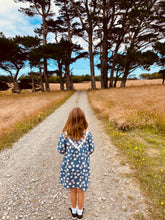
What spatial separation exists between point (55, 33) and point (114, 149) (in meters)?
30.1

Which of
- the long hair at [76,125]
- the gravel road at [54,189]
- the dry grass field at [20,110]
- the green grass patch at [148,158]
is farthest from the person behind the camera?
the dry grass field at [20,110]

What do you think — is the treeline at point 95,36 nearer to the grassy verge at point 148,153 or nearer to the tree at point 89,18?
the tree at point 89,18

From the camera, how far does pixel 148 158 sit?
377cm

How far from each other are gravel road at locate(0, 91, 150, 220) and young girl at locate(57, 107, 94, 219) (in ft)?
1.73

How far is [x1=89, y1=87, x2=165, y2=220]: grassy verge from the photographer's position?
259 cm

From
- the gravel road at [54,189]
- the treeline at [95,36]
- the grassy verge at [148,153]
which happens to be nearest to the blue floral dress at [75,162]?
the gravel road at [54,189]

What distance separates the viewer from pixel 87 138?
2.34m

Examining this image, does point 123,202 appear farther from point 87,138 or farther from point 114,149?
point 114,149

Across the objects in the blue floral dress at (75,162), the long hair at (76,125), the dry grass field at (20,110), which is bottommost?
the dry grass field at (20,110)

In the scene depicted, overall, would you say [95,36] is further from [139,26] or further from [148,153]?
[148,153]

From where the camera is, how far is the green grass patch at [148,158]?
2565 millimetres

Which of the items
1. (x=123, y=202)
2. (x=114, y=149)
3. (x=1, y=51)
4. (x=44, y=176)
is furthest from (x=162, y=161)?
(x=1, y=51)

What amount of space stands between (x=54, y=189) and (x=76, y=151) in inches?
57.0

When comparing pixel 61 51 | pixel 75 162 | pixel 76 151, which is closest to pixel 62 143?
pixel 76 151
